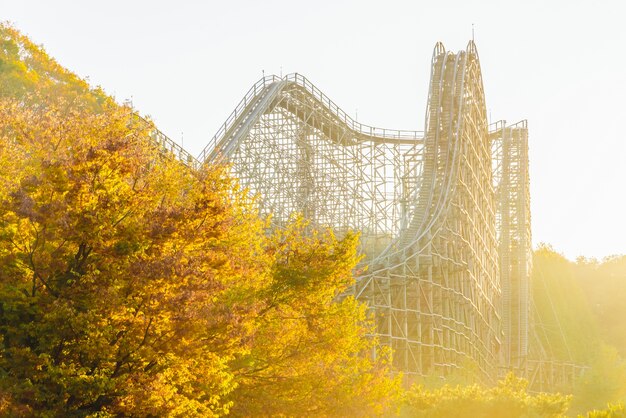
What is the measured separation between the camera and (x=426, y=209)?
108 feet

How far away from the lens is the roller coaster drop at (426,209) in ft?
103

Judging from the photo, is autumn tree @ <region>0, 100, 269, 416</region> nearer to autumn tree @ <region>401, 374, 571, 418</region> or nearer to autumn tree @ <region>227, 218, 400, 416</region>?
autumn tree @ <region>227, 218, 400, 416</region>

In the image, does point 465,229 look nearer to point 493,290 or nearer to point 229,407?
point 493,290

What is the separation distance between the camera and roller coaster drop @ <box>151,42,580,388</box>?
103 feet

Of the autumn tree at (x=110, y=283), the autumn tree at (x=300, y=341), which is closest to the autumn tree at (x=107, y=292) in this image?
the autumn tree at (x=110, y=283)

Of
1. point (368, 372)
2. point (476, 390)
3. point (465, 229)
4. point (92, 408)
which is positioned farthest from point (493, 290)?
point (92, 408)

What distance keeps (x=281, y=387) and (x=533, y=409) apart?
10.0 m

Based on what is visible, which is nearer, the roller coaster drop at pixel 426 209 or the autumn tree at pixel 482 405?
the autumn tree at pixel 482 405

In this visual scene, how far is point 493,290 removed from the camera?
40781 millimetres

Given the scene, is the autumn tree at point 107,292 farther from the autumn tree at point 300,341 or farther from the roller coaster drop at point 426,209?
the roller coaster drop at point 426,209

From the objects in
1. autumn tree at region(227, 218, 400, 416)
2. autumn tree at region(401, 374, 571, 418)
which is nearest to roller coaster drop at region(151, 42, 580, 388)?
autumn tree at region(401, 374, 571, 418)

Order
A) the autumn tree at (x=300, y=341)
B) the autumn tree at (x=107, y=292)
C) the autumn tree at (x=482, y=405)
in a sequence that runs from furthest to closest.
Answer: the autumn tree at (x=482, y=405), the autumn tree at (x=300, y=341), the autumn tree at (x=107, y=292)

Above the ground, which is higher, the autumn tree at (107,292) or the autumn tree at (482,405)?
the autumn tree at (107,292)

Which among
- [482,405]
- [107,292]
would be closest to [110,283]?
[107,292]
